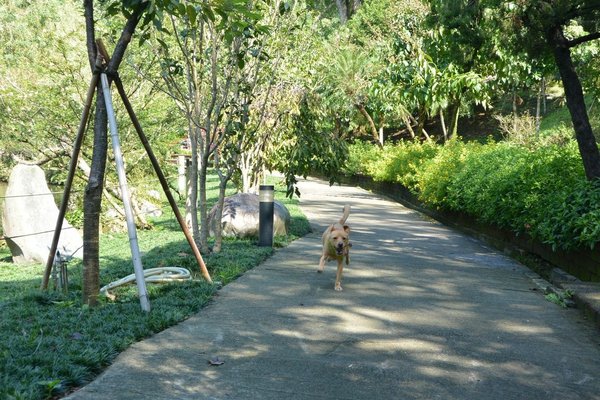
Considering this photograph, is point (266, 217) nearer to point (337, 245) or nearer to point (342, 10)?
point (337, 245)

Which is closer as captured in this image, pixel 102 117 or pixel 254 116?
pixel 102 117

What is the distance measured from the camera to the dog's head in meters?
8.96

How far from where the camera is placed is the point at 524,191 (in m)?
13.0

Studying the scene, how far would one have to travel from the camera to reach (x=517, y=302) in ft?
29.6

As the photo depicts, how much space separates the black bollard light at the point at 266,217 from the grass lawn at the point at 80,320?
84 cm

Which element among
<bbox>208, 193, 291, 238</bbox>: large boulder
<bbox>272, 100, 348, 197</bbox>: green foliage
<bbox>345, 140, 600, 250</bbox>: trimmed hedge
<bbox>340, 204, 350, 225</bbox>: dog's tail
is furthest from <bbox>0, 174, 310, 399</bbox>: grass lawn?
<bbox>345, 140, 600, 250</bbox>: trimmed hedge

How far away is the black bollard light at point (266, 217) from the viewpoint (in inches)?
520

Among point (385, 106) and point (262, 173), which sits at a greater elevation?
point (385, 106)

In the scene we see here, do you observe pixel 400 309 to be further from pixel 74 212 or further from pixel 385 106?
pixel 385 106

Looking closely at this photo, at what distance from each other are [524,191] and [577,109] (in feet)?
7.42

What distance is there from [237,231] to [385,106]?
20.3 meters

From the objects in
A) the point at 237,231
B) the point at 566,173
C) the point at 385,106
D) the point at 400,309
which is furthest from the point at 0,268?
the point at 385,106

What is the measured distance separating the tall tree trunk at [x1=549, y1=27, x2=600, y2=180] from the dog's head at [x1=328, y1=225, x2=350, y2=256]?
4027mm

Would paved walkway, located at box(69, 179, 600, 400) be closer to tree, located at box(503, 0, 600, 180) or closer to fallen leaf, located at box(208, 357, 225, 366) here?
fallen leaf, located at box(208, 357, 225, 366)
